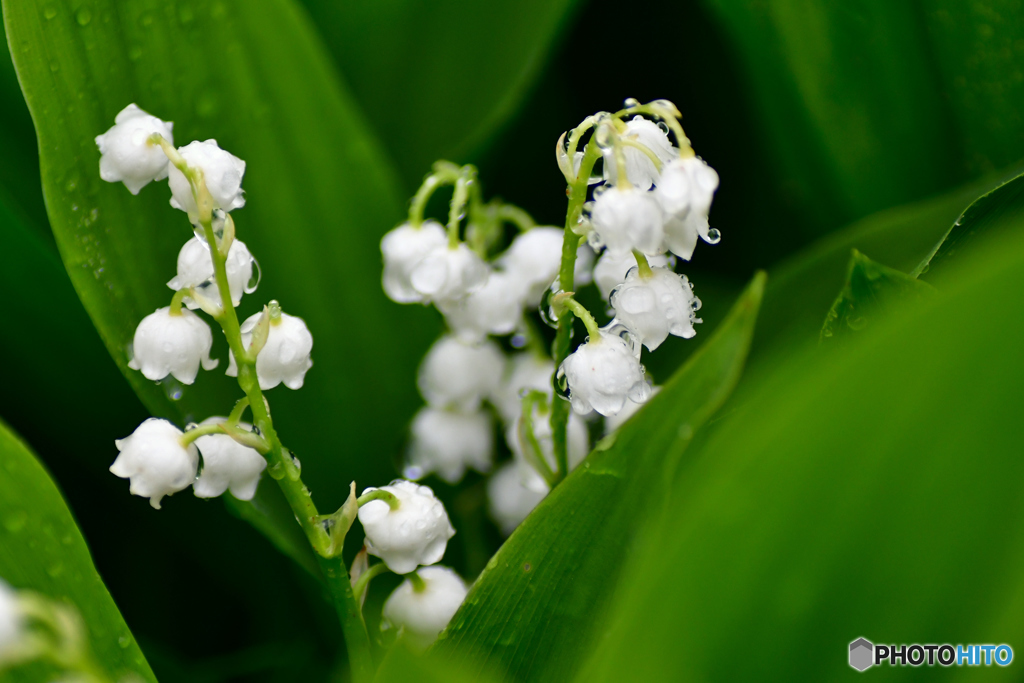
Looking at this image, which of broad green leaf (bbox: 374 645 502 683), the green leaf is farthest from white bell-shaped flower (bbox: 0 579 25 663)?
the green leaf

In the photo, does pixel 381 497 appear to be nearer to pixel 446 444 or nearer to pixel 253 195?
pixel 446 444

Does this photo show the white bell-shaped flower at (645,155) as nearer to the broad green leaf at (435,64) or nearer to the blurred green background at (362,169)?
the blurred green background at (362,169)

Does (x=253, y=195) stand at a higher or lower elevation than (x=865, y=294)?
higher

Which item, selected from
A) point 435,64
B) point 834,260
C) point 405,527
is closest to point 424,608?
point 405,527

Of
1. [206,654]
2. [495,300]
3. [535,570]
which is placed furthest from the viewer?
[206,654]

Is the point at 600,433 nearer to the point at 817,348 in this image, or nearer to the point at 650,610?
the point at 817,348

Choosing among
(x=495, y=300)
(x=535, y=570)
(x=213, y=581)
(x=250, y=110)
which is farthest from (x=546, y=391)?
(x=213, y=581)
